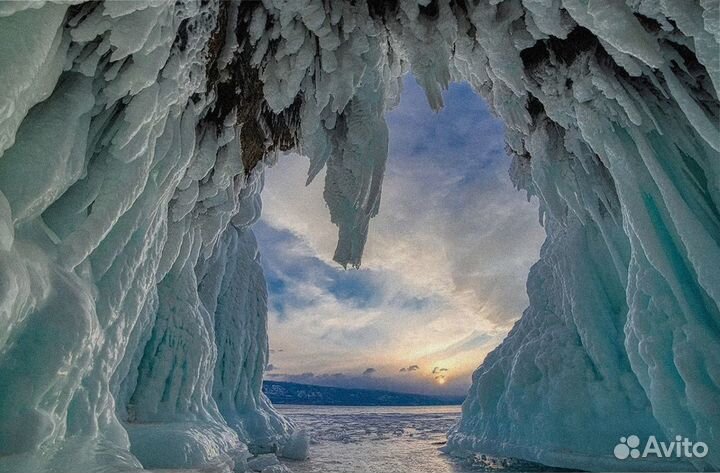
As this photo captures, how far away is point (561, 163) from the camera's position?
25.7ft

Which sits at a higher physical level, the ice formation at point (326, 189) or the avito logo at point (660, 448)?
the ice formation at point (326, 189)

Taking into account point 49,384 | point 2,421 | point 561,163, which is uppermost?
point 561,163

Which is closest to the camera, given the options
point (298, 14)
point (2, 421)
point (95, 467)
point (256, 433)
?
point (2, 421)

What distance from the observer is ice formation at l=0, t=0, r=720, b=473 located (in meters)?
3.50

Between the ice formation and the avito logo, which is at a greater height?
the ice formation

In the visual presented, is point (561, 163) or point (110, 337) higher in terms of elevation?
point (561, 163)

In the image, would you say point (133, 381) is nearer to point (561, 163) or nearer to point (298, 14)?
point (298, 14)

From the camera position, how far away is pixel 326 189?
8.64m

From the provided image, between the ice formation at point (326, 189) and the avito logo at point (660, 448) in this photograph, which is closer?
the ice formation at point (326, 189)

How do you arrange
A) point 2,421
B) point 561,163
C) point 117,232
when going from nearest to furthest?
point 2,421 < point 117,232 < point 561,163

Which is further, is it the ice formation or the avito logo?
the avito logo

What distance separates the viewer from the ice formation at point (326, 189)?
3500mm

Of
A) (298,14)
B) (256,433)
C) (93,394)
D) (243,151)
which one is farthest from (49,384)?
(256,433)

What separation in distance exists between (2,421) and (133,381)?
17.2ft
